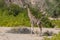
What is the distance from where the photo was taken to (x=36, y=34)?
45.0ft

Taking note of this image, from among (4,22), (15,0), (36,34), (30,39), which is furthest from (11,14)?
(30,39)

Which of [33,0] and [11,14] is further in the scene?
[11,14]

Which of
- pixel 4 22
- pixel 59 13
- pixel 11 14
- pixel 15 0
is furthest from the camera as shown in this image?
pixel 59 13

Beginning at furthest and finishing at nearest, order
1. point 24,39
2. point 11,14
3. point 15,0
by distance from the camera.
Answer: point 11,14, point 15,0, point 24,39

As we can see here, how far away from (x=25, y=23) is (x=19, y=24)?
0.62m

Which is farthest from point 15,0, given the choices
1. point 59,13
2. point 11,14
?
point 59,13

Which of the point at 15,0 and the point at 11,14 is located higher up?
the point at 15,0

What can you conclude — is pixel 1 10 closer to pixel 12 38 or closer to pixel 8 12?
pixel 8 12

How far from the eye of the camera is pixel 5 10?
79.6 ft

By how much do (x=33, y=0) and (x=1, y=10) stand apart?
5.58 metres

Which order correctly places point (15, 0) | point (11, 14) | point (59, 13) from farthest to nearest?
point (59, 13), point (11, 14), point (15, 0)

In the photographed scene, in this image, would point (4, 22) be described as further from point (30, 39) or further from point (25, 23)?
point (30, 39)

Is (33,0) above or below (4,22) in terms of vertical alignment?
above

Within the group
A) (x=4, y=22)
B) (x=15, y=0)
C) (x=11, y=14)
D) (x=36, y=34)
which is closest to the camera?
(x=36, y=34)
